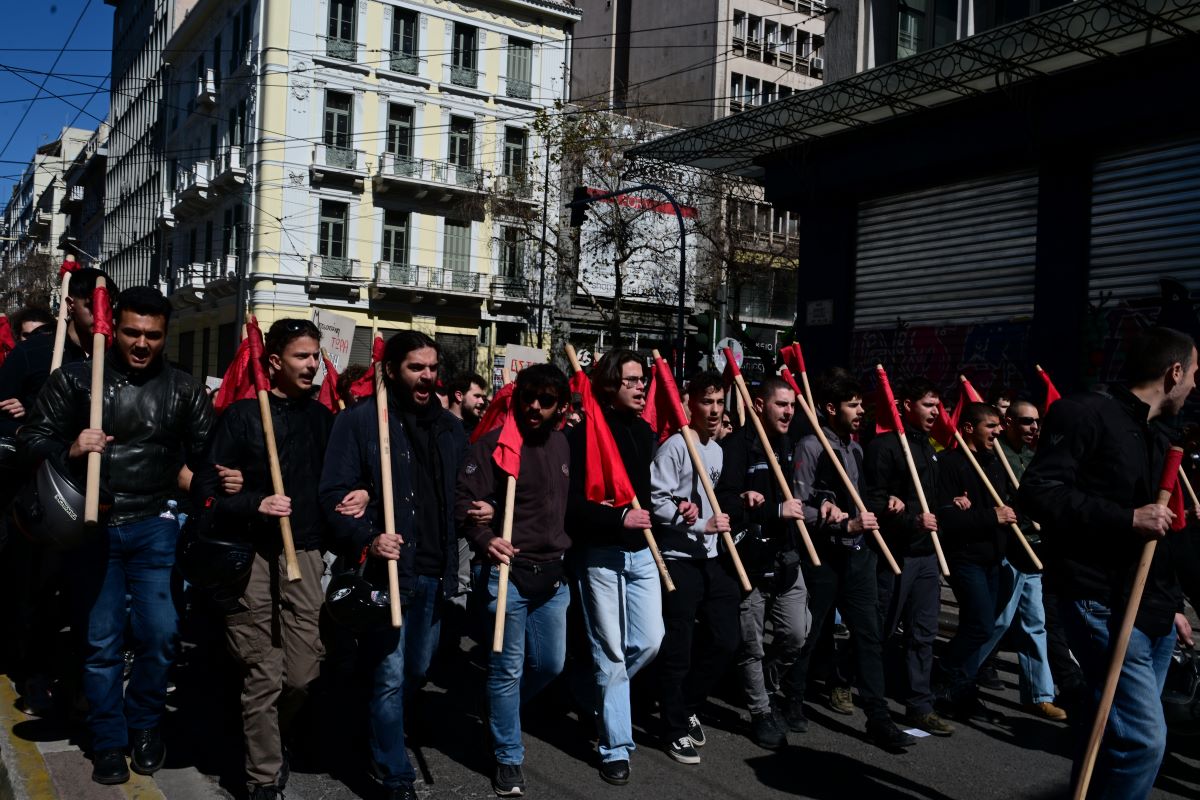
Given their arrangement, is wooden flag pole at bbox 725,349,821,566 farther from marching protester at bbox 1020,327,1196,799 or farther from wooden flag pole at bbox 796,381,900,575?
marching protester at bbox 1020,327,1196,799

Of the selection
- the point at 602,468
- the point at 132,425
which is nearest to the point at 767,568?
the point at 602,468

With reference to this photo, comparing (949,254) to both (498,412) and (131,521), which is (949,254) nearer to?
(498,412)

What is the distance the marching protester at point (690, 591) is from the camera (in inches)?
212

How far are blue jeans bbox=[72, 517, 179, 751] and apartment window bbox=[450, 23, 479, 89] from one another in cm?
3506

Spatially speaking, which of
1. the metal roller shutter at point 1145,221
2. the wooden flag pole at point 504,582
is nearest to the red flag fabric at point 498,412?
the wooden flag pole at point 504,582

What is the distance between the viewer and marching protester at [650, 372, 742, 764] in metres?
5.39

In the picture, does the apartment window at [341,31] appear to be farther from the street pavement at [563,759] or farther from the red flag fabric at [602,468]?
the red flag fabric at [602,468]

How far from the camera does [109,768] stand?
451 centimetres

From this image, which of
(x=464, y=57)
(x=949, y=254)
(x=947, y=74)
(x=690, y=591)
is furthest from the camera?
(x=464, y=57)

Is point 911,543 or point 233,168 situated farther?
point 233,168

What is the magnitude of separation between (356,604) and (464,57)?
1432 inches

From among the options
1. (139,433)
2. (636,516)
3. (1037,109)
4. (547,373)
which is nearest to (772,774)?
(636,516)

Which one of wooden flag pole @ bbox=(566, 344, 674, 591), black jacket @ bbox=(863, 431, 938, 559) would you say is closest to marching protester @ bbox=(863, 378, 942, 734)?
black jacket @ bbox=(863, 431, 938, 559)

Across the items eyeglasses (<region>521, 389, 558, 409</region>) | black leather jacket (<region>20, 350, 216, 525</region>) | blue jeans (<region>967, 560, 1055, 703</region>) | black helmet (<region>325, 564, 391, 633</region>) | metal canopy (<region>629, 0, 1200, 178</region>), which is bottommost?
blue jeans (<region>967, 560, 1055, 703</region>)
